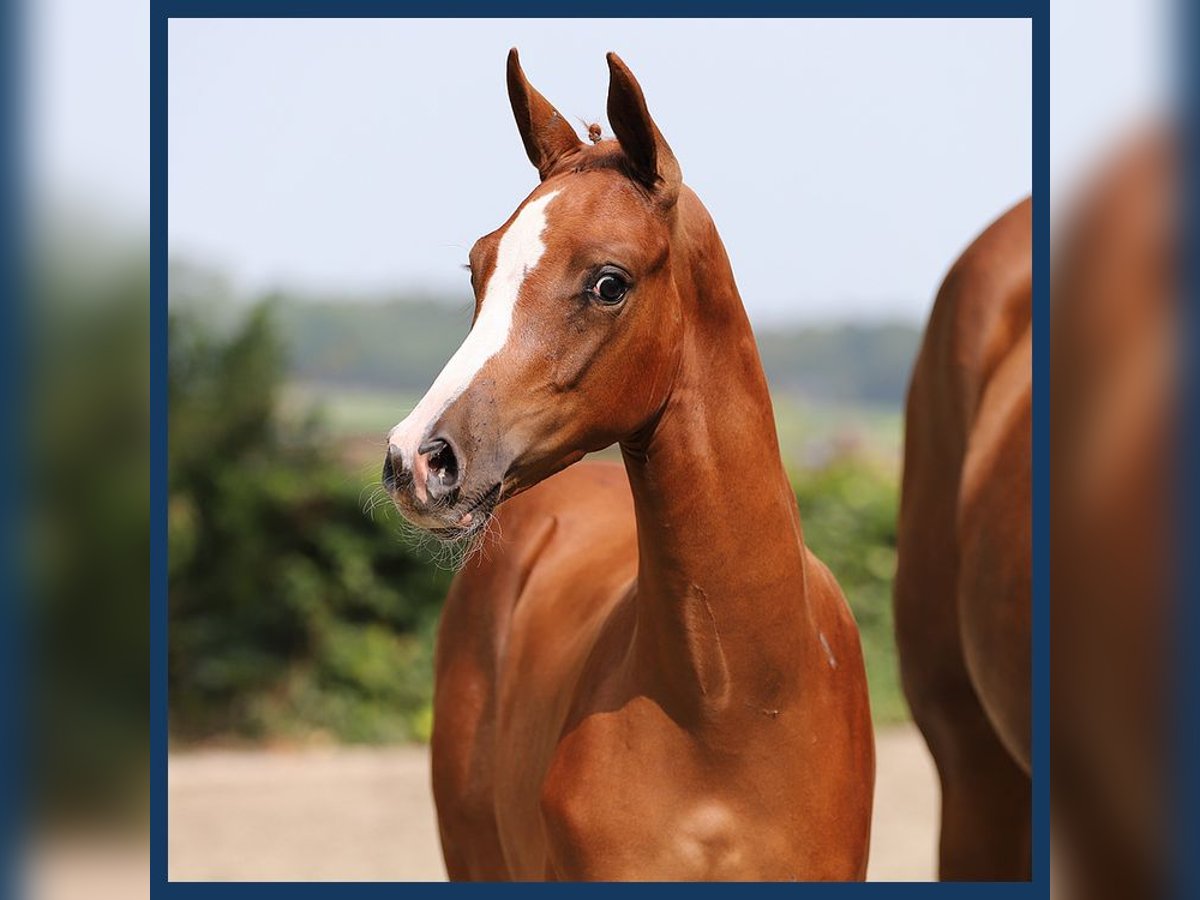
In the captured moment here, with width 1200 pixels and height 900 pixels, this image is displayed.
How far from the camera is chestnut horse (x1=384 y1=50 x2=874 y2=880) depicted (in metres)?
2.30

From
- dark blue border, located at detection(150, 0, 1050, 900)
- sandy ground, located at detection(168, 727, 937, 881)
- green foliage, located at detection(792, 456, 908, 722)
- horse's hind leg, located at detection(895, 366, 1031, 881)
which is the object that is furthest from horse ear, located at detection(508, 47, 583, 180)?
green foliage, located at detection(792, 456, 908, 722)

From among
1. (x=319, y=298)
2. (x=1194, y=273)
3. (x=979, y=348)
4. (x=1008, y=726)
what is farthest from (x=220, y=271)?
(x=1194, y=273)

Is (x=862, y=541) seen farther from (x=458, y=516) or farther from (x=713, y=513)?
(x=458, y=516)

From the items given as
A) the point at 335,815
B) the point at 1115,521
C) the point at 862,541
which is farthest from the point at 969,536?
the point at 335,815

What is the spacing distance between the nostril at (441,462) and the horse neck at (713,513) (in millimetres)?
389

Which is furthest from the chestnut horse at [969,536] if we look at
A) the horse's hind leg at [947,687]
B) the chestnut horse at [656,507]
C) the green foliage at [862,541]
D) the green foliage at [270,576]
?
the green foliage at [270,576]

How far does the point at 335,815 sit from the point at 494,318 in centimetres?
461

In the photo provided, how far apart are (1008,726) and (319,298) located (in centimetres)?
482

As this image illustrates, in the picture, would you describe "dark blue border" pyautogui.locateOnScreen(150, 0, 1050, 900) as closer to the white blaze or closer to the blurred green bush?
the white blaze

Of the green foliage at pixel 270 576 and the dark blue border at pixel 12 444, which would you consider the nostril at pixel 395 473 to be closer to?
the dark blue border at pixel 12 444

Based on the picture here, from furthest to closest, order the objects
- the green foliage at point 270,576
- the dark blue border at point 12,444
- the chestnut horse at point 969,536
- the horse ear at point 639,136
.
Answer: the green foliage at point 270,576 < the chestnut horse at point 969,536 < the horse ear at point 639,136 < the dark blue border at point 12,444

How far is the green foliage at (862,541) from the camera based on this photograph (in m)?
7.05

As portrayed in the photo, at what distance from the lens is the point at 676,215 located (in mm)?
2449

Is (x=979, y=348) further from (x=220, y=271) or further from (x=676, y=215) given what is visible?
(x=220, y=271)
